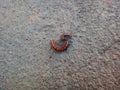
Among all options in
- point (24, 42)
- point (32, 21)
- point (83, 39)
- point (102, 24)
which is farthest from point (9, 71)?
point (102, 24)

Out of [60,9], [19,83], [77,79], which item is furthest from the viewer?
[60,9]

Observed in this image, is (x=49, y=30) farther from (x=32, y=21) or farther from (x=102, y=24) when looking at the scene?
(x=102, y=24)

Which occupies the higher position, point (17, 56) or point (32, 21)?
point (32, 21)

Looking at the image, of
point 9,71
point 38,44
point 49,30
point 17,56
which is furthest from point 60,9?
point 9,71

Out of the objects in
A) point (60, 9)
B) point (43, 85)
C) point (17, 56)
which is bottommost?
point (43, 85)

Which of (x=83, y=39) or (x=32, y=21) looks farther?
(x=32, y=21)

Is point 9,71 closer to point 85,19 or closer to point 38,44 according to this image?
point 38,44

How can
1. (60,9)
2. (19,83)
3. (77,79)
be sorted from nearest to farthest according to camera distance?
1. (77,79)
2. (19,83)
3. (60,9)
